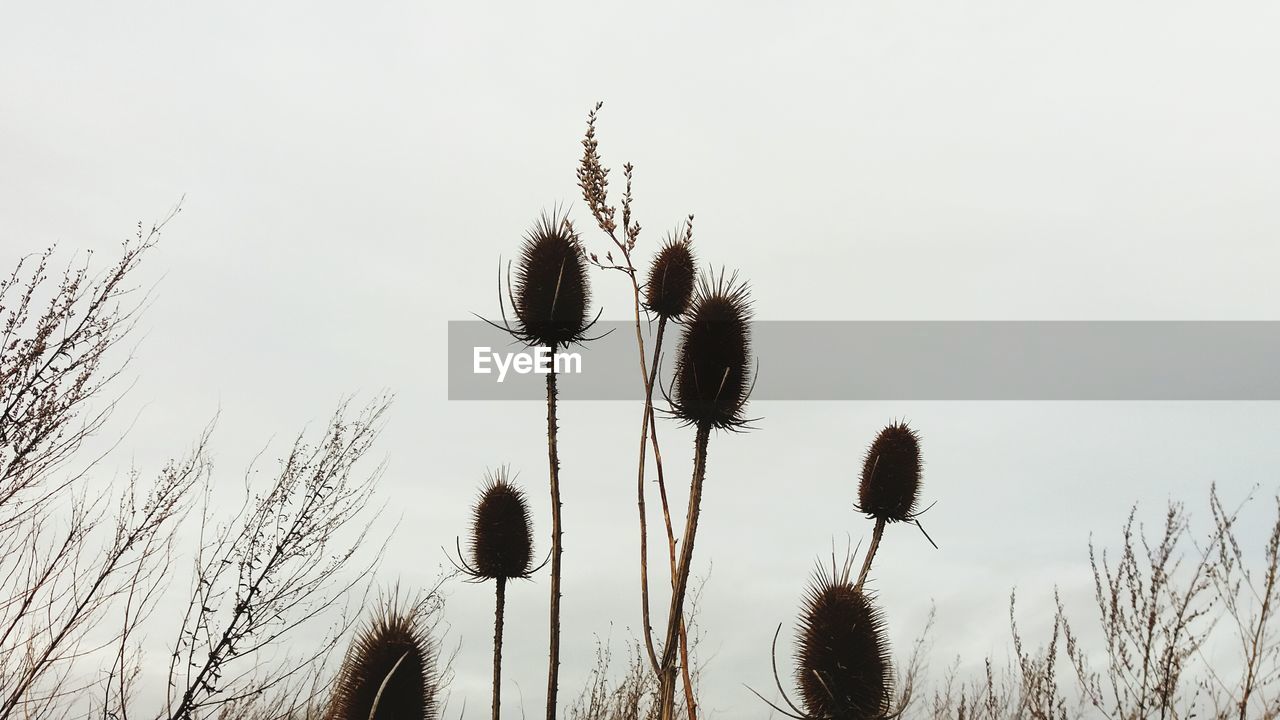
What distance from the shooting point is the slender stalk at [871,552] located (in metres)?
5.58

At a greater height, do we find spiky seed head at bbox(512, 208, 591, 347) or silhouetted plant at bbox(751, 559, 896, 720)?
spiky seed head at bbox(512, 208, 591, 347)

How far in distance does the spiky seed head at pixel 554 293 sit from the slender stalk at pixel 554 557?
42 centimetres

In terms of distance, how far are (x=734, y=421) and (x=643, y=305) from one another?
2.55 ft

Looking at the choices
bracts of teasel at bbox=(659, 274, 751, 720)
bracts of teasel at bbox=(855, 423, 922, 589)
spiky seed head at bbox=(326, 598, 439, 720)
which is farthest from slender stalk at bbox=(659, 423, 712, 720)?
bracts of teasel at bbox=(855, 423, 922, 589)

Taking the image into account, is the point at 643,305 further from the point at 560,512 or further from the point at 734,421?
the point at 560,512

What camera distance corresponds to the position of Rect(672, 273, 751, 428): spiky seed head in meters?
4.91

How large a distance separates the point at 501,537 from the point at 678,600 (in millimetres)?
1894

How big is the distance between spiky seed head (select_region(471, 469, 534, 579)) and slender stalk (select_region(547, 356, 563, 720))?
3.96ft

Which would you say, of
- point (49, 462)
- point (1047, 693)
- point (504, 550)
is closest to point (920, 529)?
point (1047, 693)

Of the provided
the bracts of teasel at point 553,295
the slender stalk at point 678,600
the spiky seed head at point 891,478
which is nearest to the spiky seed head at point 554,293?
the bracts of teasel at point 553,295

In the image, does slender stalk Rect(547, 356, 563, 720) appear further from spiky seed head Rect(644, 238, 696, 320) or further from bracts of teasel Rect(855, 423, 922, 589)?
bracts of teasel Rect(855, 423, 922, 589)

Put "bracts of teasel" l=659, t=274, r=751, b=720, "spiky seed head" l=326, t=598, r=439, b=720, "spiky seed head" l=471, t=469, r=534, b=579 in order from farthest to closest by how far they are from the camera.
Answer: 1. "spiky seed head" l=471, t=469, r=534, b=579
2. "bracts of teasel" l=659, t=274, r=751, b=720
3. "spiky seed head" l=326, t=598, r=439, b=720

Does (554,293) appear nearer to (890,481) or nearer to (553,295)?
(553,295)

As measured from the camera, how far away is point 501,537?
5.82m
